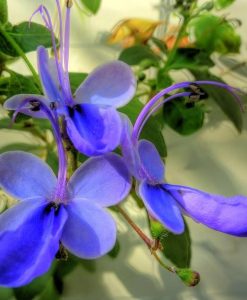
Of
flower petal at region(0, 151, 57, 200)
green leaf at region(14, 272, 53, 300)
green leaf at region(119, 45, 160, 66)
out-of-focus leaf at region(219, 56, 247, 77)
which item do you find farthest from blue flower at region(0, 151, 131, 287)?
out-of-focus leaf at region(219, 56, 247, 77)

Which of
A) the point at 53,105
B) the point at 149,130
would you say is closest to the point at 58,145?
the point at 53,105

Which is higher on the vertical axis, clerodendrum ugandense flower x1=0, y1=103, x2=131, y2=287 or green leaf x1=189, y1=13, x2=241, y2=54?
clerodendrum ugandense flower x1=0, y1=103, x2=131, y2=287

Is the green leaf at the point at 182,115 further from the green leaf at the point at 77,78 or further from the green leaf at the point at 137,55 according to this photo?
the green leaf at the point at 77,78

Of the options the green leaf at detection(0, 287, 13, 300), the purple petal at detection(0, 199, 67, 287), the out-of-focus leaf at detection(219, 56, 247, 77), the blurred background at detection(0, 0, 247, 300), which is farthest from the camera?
the out-of-focus leaf at detection(219, 56, 247, 77)

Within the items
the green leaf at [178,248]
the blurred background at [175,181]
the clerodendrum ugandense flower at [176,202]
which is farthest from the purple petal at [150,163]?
the blurred background at [175,181]

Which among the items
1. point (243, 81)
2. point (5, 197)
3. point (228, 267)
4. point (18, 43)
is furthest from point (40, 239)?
point (243, 81)

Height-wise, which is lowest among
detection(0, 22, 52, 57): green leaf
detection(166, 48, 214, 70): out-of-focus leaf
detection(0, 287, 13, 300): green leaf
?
detection(0, 287, 13, 300): green leaf

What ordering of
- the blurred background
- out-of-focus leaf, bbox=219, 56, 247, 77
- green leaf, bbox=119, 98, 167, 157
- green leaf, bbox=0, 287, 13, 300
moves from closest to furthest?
green leaf, bbox=119, 98, 167, 157 → green leaf, bbox=0, 287, 13, 300 → the blurred background → out-of-focus leaf, bbox=219, 56, 247, 77

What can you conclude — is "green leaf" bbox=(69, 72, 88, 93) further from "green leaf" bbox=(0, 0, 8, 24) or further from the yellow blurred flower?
the yellow blurred flower
